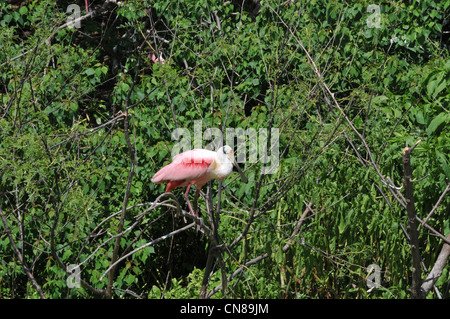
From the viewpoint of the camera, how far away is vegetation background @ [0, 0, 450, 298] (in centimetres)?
392

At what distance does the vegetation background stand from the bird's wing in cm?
22

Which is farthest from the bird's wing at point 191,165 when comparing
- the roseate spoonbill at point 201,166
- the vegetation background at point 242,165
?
the vegetation background at point 242,165

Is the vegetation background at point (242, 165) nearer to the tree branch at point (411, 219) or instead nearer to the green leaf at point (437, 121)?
the green leaf at point (437, 121)

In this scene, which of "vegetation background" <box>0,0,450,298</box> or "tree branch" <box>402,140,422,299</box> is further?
"vegetation background" <box>0,0,450,298</box>

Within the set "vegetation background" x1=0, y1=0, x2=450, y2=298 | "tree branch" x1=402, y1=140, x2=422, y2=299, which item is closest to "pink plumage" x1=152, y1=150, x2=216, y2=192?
"vegetation background" x1=0, y1=0, x2=450, y2=298

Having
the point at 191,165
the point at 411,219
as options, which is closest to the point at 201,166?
the point at 191,165

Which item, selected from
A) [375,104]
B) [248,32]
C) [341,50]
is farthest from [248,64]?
[375,104]

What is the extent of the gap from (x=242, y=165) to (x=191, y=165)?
1109 millimetres

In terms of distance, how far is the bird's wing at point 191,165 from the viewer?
3.93 meters

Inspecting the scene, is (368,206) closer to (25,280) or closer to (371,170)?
(371,170)

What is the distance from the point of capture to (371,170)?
3.90 meters

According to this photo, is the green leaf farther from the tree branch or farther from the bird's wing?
the bird's wing

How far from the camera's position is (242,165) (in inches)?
198

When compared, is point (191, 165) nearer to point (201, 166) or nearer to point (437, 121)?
point (201, 166)
